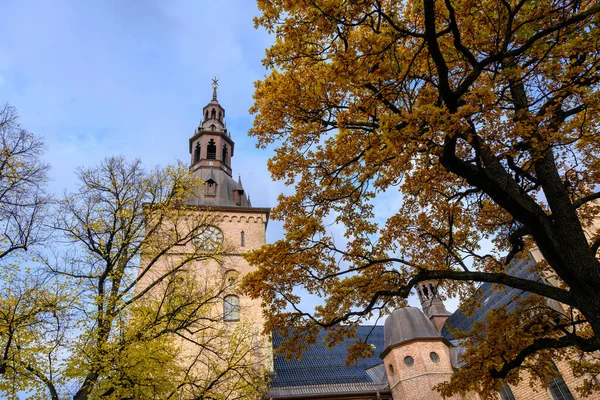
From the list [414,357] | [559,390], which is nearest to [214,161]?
[414,357]

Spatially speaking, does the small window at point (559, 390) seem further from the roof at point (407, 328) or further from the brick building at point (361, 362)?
the roof at point (407, 328)

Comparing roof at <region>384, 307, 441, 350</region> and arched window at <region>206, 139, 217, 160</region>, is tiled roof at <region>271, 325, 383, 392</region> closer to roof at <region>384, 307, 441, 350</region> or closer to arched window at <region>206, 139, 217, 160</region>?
roof at <region>384, 307, 441, 350</region>

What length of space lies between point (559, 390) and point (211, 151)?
22.4 m

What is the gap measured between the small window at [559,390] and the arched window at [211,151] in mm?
21439

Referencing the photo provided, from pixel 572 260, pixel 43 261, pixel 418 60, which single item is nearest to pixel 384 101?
pixel 418 60

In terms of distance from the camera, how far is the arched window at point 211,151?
2626 centimetres

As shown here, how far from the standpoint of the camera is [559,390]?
46.0 ft

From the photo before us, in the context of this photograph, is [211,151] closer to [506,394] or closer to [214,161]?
[214,161]

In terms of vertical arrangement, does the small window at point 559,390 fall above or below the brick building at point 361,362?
below

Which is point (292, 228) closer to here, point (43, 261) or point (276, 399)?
point (43, 261)

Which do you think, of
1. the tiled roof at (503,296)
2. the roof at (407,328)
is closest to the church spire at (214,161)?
the roof at (407,328)

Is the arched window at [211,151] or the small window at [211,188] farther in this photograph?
the arched window at [211,151]

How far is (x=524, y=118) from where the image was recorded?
5.68 meters

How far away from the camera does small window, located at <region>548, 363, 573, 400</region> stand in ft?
44.9
